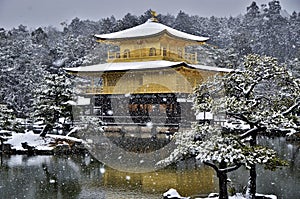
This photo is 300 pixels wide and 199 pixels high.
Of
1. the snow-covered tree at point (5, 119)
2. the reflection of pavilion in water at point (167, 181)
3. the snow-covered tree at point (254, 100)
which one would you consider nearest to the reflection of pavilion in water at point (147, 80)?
the snow-covered tree at point (5, 119)

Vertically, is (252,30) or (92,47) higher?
(252,30)

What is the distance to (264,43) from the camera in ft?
178

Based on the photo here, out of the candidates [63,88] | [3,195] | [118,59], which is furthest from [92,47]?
[3,195]

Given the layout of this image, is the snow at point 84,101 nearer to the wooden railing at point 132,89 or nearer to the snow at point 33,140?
the wooden railing at point 132,89

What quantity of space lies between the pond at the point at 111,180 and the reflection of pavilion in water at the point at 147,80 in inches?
291

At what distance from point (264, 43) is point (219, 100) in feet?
156

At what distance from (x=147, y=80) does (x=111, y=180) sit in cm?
1311

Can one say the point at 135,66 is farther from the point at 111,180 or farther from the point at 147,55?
the point at 111,180

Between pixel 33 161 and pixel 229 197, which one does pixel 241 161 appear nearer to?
pixel 229 197

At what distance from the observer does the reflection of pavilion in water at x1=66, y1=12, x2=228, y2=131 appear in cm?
2366

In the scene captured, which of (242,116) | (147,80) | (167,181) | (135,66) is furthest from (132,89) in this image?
(242,116)

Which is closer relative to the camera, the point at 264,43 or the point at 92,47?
the point at 92,47

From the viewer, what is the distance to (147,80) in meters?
25.5

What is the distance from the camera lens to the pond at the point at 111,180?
441 inches
